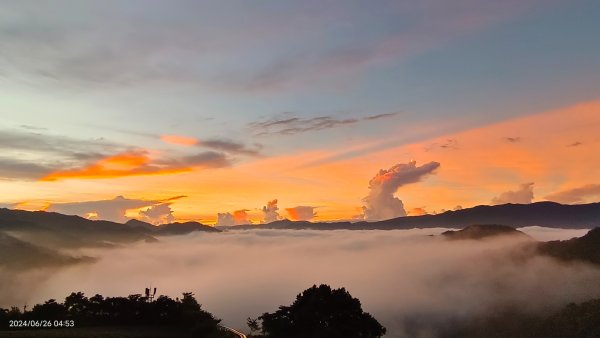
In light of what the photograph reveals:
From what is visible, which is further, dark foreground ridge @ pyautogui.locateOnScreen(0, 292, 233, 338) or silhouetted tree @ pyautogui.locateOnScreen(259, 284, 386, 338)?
dark foreground ridge @ pyautogui.locateOnScreen(0, 292, 233, 338)

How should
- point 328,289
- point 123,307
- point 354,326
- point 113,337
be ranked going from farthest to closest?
point 123,307
point 328,289
point 354,326
point 113,337

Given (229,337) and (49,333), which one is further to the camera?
(229,337)

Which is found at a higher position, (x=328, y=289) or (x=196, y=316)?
(x=328, y=289)

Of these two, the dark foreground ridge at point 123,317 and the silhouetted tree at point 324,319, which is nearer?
the silhouetted tree at point 324,319

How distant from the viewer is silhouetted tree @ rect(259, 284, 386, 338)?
119688 mm

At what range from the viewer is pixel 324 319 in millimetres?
124250

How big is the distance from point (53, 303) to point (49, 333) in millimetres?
30821

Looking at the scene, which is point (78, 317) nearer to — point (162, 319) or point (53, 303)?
point (53, 303)

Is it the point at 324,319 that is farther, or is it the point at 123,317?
the point at 123,317

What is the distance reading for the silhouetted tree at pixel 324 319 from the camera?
393 feet

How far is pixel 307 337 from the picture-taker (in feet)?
396

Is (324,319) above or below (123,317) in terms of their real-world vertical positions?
above

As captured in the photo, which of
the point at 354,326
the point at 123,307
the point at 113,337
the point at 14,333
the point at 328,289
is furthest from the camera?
the point at 123,307

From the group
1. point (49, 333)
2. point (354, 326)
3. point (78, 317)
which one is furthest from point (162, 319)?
point (354, 326)
